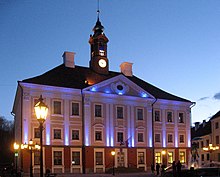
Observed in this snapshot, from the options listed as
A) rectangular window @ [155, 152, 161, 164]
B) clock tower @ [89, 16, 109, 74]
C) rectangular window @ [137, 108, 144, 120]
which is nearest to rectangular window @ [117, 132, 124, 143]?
rectangular window @ [137, 108, 144, 120]

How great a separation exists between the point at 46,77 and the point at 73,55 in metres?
6.70

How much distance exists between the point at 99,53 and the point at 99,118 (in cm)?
1016

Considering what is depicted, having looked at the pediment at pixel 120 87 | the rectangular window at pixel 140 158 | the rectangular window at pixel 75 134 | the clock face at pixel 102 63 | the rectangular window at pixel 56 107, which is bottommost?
the rectangular window at pixel 140 158

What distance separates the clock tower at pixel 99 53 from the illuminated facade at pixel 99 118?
0.14 m

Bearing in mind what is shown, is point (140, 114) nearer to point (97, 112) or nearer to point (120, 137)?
point (120, 137)

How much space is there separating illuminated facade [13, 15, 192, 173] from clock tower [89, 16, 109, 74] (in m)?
0.14

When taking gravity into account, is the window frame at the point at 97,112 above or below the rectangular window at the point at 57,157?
above

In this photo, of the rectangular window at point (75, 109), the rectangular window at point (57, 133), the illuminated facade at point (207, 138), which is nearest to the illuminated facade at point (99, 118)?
the rectangular window at point (75, 109)

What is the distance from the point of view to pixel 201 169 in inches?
1188

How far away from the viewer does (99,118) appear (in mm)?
48844

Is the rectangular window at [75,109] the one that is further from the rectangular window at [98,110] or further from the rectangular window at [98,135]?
the rectangular window at [98,135]

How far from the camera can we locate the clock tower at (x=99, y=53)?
54094 mm

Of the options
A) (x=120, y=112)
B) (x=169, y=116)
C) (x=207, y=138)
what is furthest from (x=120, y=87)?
(x=207, y=138)

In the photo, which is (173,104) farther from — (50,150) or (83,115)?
(50,150)
